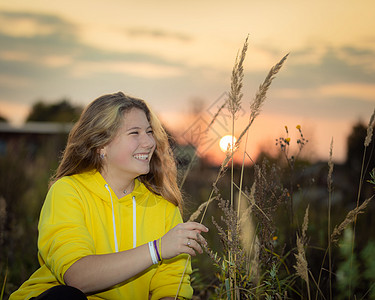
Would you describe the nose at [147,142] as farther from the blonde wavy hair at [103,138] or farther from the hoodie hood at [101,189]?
the hoodie hood at [101,189]

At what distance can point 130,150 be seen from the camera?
2570 millimetres

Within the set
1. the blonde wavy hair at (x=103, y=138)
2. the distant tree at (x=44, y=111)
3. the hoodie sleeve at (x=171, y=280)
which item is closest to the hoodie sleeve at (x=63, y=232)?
the blonde wavy hair at (x=103, y=138)

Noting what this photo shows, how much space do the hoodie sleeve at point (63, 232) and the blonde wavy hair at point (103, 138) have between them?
27cm

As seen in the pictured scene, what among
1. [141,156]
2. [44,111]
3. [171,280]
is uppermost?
[141,156]

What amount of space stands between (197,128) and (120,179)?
139cm

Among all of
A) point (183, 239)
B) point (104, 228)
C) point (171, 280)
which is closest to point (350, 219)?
point (183, 239)

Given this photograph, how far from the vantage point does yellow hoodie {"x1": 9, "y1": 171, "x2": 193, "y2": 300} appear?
227cm

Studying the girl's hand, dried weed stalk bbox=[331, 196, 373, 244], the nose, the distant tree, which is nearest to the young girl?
the nose

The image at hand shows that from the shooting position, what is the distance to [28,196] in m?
5.64

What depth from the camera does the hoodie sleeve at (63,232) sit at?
2129 mm

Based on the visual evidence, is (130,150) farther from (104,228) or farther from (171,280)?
(171,280)

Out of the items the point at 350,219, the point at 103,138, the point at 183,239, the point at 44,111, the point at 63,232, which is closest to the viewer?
the point at 183,239

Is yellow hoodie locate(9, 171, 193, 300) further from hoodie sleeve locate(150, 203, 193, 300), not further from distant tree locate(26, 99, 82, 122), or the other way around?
distant tree locate(26, 99, 82, 122)

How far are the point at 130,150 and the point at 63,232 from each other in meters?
0.59
